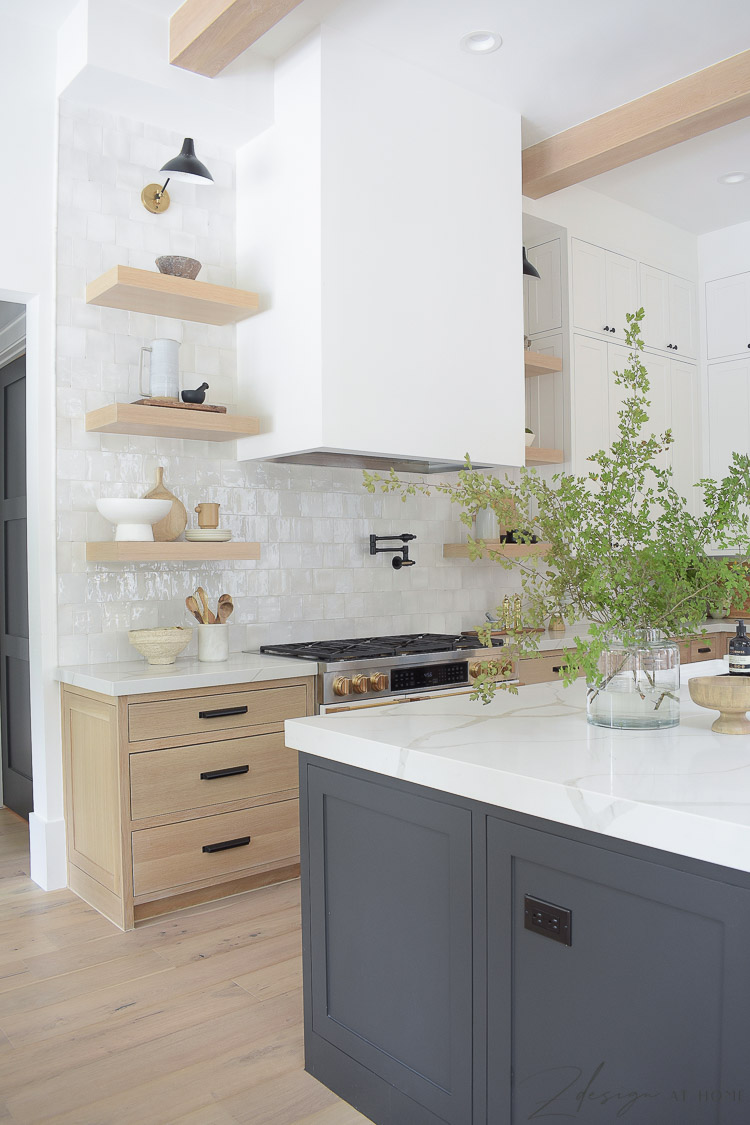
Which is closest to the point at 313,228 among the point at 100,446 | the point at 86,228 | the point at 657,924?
the point at 86,228

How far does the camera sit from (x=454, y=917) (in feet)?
5.49

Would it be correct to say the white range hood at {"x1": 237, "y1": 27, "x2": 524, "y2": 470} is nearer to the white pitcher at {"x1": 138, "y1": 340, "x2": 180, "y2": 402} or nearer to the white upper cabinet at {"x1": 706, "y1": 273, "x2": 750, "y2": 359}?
the white pitcher at {"x1": 138, "y1": 340, "x2": 180, "y2": 402}

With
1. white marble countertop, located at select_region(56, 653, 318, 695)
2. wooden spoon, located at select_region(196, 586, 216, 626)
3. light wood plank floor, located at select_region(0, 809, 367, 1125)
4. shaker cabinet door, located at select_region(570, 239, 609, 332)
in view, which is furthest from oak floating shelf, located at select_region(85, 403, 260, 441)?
shaker cabinet door, located at select_region(570, 239, 609, 332)

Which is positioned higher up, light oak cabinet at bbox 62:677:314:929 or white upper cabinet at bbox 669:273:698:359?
white upper cabinet at bbox 669:273:698:359

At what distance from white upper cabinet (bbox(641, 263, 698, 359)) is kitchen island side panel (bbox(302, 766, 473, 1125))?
435 centimetres

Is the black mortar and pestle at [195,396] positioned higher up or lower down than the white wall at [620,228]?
lower down

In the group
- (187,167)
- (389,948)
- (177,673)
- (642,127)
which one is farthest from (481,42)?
(389,948)

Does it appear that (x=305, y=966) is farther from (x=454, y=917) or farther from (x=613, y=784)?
(x=613, y=784)

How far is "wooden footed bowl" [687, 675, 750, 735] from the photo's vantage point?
5.68 ft

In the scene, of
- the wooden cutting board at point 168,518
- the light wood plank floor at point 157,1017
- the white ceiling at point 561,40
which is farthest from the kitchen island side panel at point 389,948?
the white ceiling at point 561,40

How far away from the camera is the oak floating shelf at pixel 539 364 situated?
466 cm

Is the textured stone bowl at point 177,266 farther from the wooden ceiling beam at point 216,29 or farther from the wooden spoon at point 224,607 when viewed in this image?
the wooden spoon at point 224,607

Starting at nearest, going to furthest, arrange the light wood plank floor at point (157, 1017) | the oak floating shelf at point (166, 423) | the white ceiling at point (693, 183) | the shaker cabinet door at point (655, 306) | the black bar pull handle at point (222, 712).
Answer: the light wood plank floor at point (157, 1017), the black bar pull handle at point (222, 712), the oak floating shelf at point (166, 423), the white ceiling at point (693, 183), the shaker cabinet door at point (655, 306)

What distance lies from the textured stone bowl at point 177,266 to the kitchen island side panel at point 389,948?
7.56ft
